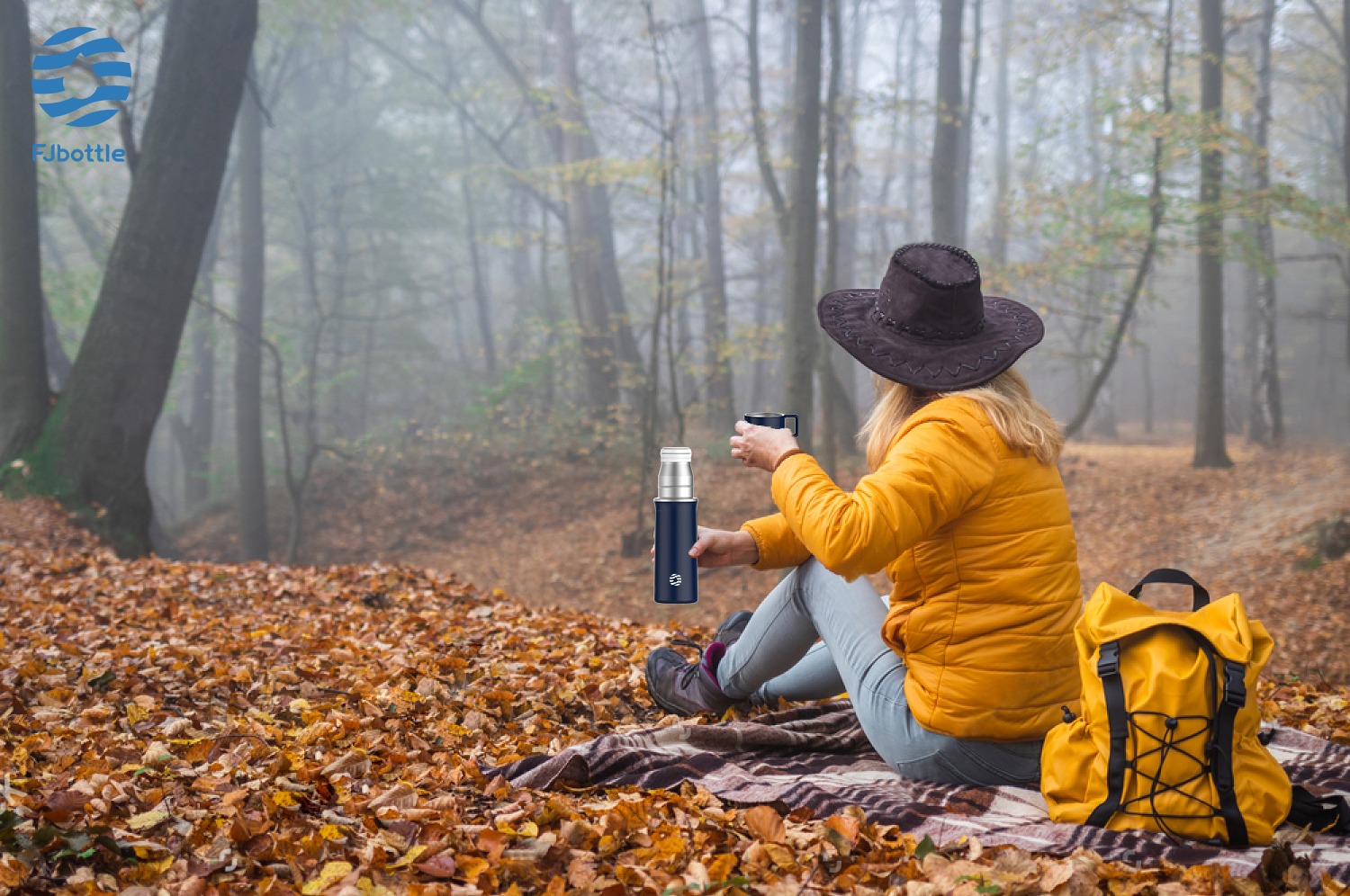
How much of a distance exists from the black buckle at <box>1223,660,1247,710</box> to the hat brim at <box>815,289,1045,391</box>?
88 cm

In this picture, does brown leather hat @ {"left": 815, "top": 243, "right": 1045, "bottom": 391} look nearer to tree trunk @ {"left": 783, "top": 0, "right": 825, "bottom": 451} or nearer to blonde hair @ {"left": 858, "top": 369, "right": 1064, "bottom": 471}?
blonde hair @ {"left": 858, "top": 369, "right": 1064, "bottom": 471}

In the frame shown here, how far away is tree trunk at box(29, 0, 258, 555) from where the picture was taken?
814cm

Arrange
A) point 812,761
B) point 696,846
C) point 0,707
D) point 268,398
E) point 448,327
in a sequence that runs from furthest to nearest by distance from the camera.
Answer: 1. point 448,327
2. point 268,398
3. point 0,707
4. point 812,761
5. point 696,846

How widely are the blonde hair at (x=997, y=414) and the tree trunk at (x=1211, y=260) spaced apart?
11.8 metres

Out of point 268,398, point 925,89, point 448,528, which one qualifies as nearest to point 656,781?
point 448,528

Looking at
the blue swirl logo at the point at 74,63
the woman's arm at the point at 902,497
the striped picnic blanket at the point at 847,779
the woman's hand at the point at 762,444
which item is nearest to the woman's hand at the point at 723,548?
the woman's hand at the point at 762,444

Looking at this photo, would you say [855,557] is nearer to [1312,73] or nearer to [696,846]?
[696,846]

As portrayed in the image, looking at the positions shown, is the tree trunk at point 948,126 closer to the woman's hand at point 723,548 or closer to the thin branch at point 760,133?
the thin branch at point 760,133

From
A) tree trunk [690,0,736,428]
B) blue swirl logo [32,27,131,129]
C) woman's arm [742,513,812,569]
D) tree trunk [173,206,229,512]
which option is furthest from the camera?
tree trunk [173,206,229,512]

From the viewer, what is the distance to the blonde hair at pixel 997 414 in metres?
2.43

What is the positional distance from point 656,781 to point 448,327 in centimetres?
3491

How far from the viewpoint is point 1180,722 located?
2236 millimetres

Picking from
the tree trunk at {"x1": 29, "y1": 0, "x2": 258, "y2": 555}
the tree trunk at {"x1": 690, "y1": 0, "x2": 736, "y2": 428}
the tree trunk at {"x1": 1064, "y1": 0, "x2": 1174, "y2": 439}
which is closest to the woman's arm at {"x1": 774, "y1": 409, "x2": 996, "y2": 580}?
the tree trunk at {"x1": 29, "y1": 0, "x2": 258, "y2": 555}

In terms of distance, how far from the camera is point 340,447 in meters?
16.6
